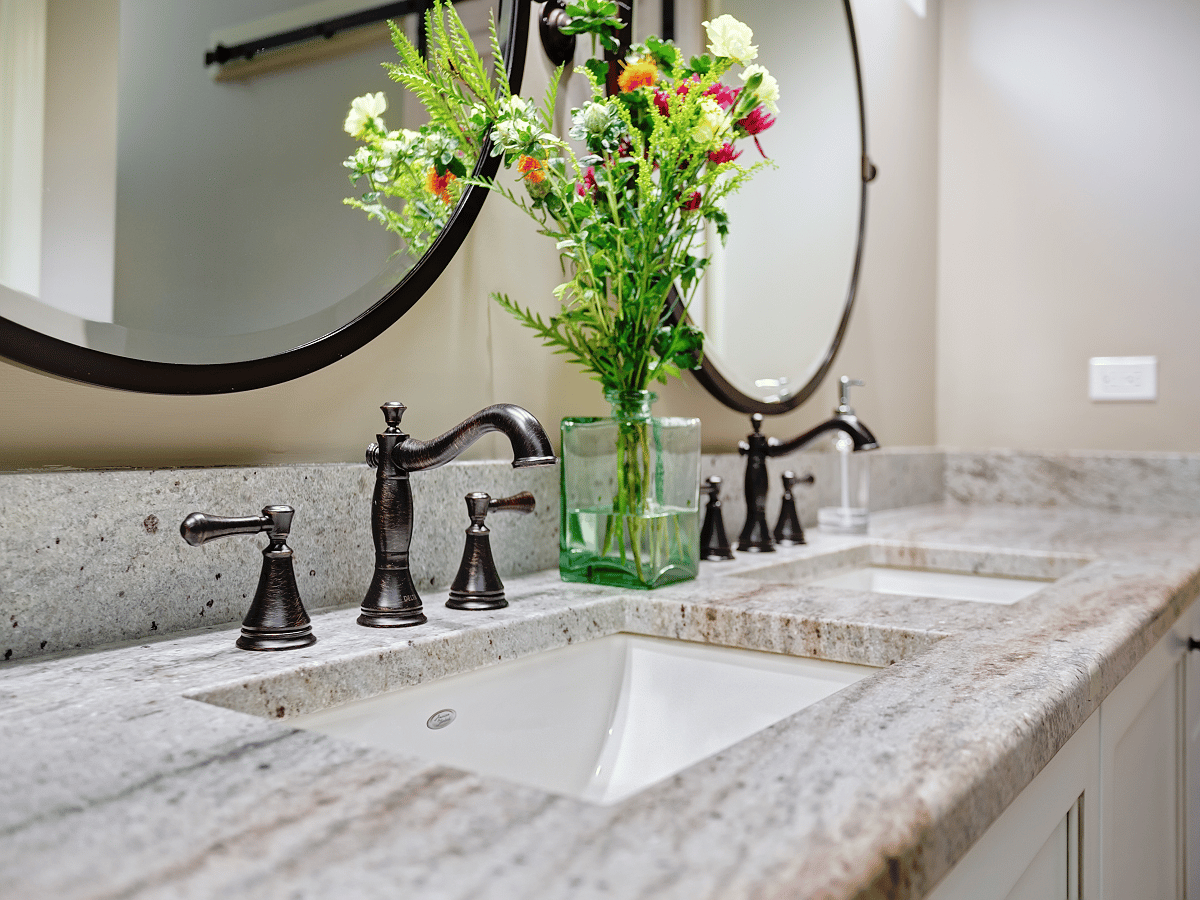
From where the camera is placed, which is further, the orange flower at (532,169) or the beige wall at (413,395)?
the orange flower at (532,169)

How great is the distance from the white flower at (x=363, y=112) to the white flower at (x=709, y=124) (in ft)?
0.95

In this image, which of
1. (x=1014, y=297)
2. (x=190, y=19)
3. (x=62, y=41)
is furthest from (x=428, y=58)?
(x=1014, y=297)

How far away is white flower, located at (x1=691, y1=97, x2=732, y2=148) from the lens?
91 cm

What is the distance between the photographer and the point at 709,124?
0.91 metres

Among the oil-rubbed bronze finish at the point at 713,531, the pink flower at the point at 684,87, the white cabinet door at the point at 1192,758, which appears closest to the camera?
the pink flower at the point at 684,87

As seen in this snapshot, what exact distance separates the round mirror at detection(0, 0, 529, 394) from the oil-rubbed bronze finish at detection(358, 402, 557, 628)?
113 mm

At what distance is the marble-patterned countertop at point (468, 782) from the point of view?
330mm

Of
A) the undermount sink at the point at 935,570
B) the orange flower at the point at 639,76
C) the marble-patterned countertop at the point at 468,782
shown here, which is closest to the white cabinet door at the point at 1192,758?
the undermount sink at the point at 935,570

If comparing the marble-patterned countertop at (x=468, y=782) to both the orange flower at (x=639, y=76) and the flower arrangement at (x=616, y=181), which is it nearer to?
the flower arrangement at (x=616, y=181)

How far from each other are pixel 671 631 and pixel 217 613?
390 millimetres

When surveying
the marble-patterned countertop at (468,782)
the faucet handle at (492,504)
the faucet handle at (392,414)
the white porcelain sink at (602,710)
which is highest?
the faucet handle at (392,414)

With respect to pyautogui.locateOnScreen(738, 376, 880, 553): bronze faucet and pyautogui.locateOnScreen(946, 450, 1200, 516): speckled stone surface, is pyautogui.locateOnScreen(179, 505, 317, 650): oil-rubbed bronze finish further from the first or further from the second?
→ pyautogui.locateOnScreen(946, 450, 1200, 516): speckled stone surface

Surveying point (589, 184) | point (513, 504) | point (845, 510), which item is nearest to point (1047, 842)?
point (513, 504)

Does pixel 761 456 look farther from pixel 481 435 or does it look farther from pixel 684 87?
pixel 481 435
